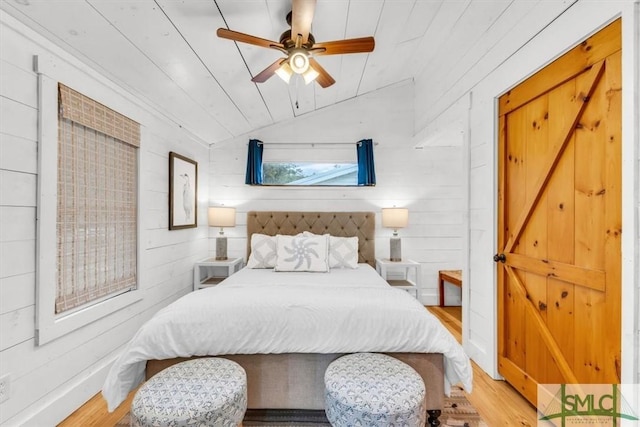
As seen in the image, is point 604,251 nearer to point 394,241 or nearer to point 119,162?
point 394,241

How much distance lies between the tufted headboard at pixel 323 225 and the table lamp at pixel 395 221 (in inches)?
8.9

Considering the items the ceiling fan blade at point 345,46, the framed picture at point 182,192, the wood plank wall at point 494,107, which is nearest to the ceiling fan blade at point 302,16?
the ceiling fan blade at point 345,46

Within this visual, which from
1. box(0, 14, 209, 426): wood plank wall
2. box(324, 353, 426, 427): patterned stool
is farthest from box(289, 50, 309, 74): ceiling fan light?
box(324, 353, 426, 427): patterned stool

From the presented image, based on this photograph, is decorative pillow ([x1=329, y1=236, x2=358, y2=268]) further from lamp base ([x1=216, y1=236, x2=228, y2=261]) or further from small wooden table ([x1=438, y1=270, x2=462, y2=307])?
lamp base ([x1=216, y1=236, x2=228, y2=261])

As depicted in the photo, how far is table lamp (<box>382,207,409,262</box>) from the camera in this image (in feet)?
12.7

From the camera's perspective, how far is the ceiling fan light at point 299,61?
6.29 ft

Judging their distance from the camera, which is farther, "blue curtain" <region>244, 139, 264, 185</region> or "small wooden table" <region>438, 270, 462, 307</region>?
"blue curtain" <region>244, 139, 264, 185</region>

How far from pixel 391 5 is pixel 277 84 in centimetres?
125

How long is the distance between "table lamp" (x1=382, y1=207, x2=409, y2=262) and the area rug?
6.56 feet

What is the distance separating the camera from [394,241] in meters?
3.90

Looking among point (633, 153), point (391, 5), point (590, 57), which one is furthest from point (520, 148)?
point (391, 5)

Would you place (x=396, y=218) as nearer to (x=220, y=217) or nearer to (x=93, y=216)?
(x=220, y=217)

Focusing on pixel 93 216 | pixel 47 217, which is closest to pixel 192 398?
pixel 47 217

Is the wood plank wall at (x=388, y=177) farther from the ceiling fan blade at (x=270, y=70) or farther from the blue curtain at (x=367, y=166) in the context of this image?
the ceiling fan blade at (x=270, y=70)
